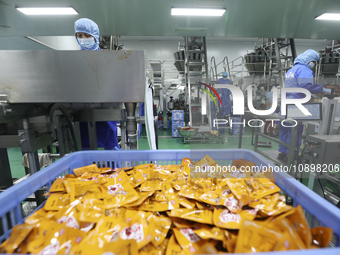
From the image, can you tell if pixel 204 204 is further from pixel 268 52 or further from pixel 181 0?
pixel 268 52

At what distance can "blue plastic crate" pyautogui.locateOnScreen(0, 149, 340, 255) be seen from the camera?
1.62ft

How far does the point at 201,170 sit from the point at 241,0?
106 inches

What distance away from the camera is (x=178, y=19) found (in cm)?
307

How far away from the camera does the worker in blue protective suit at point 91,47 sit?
1.57 metres

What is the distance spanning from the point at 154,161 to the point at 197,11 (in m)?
2.81

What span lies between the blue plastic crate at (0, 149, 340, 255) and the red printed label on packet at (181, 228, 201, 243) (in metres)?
0.24

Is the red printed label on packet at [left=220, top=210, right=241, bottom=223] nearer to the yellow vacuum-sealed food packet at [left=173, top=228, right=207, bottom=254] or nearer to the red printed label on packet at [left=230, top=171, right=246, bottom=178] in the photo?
the yellow vacuum-sealed food packet at [left=173, top=228, right=207, bottom=254]

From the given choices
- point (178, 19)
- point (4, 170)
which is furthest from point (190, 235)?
point (178, 19)

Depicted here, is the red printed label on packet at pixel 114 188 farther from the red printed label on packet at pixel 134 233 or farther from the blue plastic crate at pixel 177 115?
the blue plastic crate at pixel 177 115

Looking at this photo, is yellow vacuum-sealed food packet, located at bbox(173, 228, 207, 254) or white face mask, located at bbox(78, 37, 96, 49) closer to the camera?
yellow vacuum-sealed food packet, located at bbox(173, 228, 207, 254)

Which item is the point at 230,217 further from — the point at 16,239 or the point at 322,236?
the point at 16,239

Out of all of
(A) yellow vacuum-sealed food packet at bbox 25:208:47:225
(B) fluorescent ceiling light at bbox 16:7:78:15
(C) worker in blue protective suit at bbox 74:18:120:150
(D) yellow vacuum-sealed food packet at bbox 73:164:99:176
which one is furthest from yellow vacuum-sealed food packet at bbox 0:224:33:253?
(B) fluorescent ceiling light at bbox 16:7:78:15

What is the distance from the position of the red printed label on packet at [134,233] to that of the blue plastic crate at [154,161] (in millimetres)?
348


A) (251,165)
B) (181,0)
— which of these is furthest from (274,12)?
(251,165)
